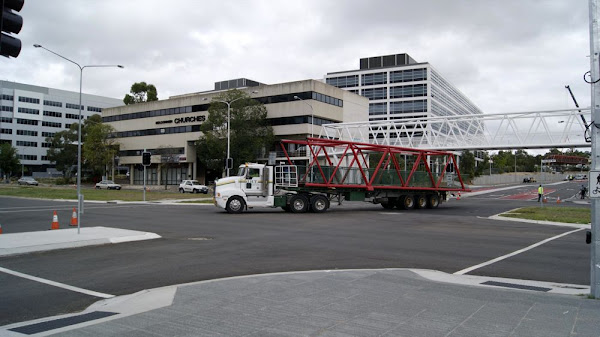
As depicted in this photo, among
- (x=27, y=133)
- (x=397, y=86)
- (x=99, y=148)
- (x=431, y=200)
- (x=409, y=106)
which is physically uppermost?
(x=397, y=86)

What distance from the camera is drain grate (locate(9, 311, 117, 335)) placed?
5.60 metres

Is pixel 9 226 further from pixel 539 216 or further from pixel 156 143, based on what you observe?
pixel 156 143

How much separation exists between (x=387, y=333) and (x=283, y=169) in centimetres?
2172

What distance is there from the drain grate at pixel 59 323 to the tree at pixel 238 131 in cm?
5402

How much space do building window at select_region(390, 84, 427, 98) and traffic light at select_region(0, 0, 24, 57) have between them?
88.7 metres

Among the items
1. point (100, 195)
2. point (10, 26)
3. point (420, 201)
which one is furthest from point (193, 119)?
point (10, 26)

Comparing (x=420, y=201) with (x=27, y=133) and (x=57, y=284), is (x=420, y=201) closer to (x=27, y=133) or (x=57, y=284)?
(x=57, y=284)

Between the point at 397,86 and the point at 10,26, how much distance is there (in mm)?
91125

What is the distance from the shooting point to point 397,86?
9281 centimetres

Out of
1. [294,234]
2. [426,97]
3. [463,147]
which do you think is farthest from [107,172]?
[294,234]

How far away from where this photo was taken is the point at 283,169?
2681 cm

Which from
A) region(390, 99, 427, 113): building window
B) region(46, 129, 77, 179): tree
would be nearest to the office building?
region(46, 129, 77, 179): tree

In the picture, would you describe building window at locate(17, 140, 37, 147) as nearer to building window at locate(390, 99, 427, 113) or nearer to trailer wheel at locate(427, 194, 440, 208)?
building window at locate(390, 99, 427, 113)

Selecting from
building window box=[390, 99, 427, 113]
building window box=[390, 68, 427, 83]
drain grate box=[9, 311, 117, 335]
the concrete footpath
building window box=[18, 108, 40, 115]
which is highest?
building window box=[390, 68, 427, 83]
